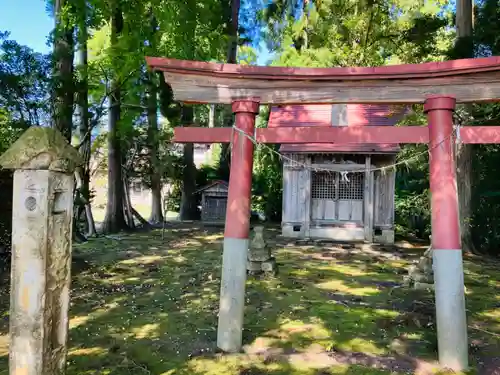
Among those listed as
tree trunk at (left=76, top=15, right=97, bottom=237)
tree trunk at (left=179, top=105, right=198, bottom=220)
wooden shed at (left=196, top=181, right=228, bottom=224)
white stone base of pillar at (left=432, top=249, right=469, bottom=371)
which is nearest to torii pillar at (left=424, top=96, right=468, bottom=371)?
white stone base of pillar at (left=432, top=249, right=469, bottom=371)

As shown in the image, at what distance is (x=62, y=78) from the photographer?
35.5 ft

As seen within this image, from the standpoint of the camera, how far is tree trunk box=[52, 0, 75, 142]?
34.9ft

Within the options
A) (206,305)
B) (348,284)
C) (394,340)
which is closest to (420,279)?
(348,284)

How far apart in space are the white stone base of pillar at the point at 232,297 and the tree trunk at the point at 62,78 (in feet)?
25.4

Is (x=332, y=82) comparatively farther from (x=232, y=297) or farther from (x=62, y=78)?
(x=62, y=78)

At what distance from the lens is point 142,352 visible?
4.70 metres

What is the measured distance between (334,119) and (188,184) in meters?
9.12

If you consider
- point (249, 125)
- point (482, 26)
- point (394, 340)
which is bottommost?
point (394, 340)

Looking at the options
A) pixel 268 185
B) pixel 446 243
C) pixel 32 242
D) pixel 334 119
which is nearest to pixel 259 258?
pixel 446 243

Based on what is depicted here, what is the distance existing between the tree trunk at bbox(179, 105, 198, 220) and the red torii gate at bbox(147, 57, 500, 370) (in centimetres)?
1541

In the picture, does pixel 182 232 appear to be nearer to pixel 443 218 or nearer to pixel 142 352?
pixel 142 352

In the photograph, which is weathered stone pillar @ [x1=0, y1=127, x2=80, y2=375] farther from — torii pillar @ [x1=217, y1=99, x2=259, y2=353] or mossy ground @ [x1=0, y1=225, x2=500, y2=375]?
torii pillar @ [x1=217, y1=99, x2=259, y2=353]

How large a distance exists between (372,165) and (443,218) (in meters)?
9.68

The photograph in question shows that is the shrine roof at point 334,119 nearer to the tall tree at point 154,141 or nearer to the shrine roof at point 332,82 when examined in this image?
the tall tree at point 154,141
